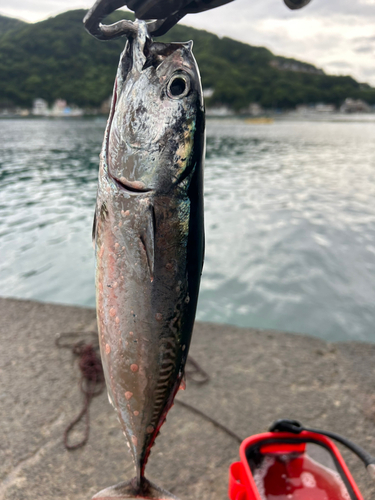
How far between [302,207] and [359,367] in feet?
34.4

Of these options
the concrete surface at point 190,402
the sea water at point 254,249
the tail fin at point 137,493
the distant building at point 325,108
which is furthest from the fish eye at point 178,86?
the distant building at point 325,108

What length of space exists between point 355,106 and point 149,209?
451 ft

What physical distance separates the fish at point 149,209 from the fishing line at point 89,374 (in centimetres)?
173

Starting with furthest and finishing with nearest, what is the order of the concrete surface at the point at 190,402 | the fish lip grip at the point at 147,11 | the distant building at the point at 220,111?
the distant building at the point at 220,111 → the concrete surface at the point at 190,402 → the fish lip grip at the point at 147,11

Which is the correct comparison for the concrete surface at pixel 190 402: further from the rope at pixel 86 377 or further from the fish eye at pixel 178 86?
the fish eye at pixel 178 86

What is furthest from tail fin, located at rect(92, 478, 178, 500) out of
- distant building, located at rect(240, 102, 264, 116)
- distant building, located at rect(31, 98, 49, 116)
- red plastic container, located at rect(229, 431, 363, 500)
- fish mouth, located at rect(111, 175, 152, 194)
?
distant building, located at rect(240, 102, 264, 116)

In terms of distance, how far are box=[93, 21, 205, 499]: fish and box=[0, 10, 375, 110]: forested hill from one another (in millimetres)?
11992

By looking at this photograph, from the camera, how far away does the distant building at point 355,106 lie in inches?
4532

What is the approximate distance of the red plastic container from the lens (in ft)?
6.02

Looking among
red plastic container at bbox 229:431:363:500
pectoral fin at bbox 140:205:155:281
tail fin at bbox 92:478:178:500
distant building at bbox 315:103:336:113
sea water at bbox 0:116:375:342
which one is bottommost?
sea water at bbox 0:116:375:342

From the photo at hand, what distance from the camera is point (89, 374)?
3055 millimetres

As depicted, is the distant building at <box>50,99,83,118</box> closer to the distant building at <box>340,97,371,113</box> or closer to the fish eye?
the distant building at <box>340,97,371,113</box>

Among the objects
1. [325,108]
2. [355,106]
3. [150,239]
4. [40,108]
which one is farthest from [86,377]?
[325,108]

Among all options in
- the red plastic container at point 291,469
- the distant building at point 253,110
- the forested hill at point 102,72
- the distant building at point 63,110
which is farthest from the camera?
the distant building at point 253,110
